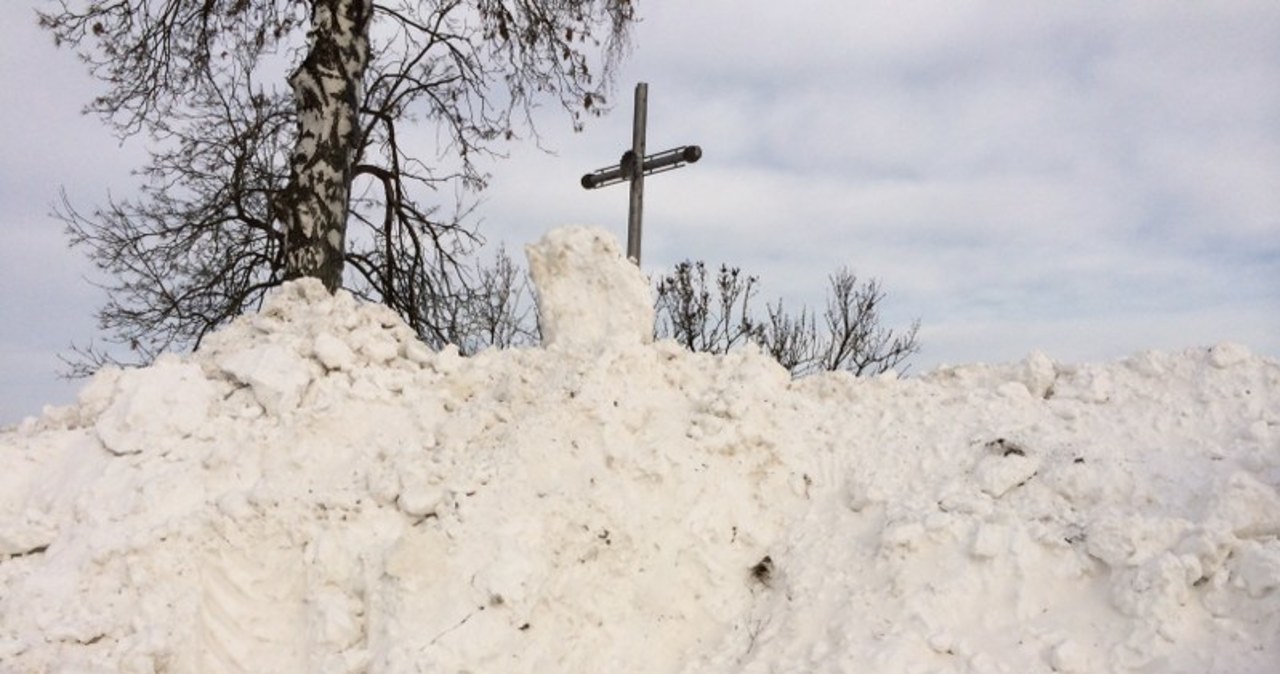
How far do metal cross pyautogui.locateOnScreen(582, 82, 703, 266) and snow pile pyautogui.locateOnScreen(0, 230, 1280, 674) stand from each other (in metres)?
4.37

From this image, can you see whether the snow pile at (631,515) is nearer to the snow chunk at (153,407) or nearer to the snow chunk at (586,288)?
the snow chunk at (153,407)

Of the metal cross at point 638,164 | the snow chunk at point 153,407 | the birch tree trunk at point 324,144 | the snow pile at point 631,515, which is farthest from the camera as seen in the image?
the metal cross at point 638,164

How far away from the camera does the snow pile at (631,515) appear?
3832 mm

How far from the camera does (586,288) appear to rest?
5.58 metres

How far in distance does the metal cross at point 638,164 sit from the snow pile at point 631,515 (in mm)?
4367

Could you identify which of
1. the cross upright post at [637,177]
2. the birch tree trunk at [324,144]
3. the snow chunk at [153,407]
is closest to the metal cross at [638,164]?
the cross upright post at [637,177]

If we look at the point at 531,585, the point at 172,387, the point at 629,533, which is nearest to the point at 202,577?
the point at 172,387

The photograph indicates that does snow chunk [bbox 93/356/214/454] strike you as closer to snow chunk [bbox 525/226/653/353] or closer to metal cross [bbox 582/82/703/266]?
snow chunk [bbox 525/226/653/353]

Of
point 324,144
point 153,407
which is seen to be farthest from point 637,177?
point 153,407

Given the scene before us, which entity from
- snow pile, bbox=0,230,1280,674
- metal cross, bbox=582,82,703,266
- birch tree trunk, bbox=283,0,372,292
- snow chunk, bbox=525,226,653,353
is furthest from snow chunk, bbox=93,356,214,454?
metal cross, bbox=582,82,703,266

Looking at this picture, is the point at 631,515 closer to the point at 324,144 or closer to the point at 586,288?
the point at 586,288

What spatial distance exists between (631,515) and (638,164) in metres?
5.99

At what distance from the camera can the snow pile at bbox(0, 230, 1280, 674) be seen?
3832 millimetres

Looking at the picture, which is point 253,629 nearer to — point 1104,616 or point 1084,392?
point 1104,616
